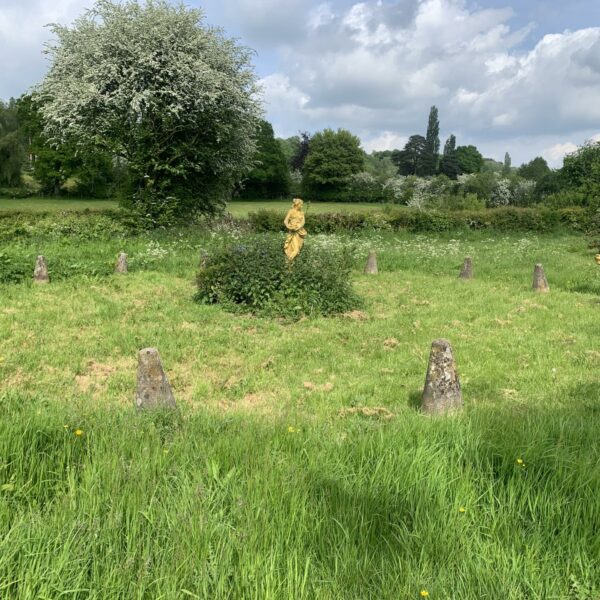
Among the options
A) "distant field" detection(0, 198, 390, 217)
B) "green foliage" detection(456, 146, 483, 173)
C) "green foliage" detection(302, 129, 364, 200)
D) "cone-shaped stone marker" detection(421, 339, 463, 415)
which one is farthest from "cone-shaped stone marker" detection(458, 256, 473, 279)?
"green foliage" detection(456, 146, 483, 173)

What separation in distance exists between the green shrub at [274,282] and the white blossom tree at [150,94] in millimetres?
10538

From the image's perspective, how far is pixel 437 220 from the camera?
28.6 meters

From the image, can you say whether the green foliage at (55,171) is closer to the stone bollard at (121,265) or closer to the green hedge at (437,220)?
the green hedge at (437,220)

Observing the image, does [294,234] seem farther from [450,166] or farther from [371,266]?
[450,166]

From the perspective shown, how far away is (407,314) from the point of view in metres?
10.8

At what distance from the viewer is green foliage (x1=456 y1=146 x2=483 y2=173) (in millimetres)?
110481

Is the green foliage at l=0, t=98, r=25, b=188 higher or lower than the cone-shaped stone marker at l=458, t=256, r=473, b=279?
higher

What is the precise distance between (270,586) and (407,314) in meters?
9.02

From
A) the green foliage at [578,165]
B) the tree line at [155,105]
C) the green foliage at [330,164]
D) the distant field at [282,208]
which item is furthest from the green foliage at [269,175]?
the tree line at [155,105]

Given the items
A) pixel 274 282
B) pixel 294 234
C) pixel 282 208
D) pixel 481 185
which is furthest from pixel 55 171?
pixel 274 282

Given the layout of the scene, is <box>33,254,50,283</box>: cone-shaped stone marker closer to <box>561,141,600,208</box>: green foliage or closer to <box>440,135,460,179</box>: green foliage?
<box>561,141,600,208</box>: green foliage

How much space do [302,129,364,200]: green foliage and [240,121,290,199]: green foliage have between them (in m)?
4.33

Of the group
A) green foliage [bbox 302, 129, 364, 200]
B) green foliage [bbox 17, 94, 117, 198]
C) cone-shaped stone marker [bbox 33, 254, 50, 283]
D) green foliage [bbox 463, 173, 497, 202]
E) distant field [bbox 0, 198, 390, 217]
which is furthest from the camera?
green foliage [bbox 302, 129, 364, 200]

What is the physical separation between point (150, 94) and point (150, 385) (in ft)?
59.0
